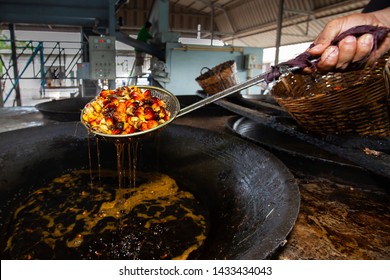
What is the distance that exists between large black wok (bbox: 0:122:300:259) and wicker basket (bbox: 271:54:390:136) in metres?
0.39

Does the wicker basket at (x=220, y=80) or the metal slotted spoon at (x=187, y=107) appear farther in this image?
the wicker basket at (x=220, y=80)

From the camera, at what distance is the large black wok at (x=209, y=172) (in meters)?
1.00

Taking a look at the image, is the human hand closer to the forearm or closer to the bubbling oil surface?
the forearm

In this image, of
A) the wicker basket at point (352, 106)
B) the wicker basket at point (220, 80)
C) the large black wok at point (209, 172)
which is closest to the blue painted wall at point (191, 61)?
the wicker basket at point (220, 80)

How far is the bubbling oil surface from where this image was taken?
1277mm

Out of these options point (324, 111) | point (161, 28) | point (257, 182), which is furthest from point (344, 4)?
point (257, 182)

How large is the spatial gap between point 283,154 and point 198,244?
71 centimetres

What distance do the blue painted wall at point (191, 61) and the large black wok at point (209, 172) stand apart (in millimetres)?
4140

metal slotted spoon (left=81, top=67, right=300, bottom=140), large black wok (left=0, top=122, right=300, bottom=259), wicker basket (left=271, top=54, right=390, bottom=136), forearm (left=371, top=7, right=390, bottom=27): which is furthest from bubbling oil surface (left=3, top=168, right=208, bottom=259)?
forearm (left=371, top=7, right=390, bottom=27)

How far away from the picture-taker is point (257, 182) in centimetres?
132

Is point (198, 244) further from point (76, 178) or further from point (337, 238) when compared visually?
point (76, 178)

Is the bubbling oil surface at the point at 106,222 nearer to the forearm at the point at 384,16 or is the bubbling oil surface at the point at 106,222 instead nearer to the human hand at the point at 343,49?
the human hand at the point at 343,49

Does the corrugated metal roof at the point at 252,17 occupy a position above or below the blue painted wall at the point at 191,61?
above

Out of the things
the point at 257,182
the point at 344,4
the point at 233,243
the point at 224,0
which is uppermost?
the point at 224,0
